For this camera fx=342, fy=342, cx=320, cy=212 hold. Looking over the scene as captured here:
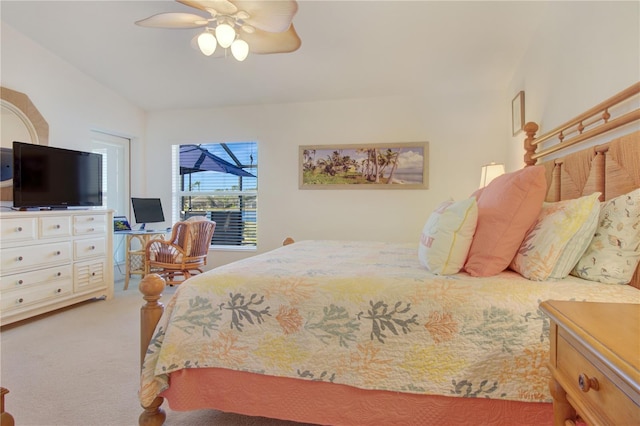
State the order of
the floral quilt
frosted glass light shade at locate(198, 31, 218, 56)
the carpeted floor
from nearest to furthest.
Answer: the floral quilt → the carpeted floor → frosted glass light shade at locate(198, 31, 218, 56)

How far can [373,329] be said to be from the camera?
4.16 ft

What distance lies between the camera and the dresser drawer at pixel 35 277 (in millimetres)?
2684

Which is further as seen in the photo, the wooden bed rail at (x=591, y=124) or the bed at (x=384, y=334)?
the wooden bed rail at (x=591, y=124)

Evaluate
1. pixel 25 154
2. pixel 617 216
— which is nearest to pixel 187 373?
pixel 617 216

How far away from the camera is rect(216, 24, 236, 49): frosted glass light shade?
2.08 metres

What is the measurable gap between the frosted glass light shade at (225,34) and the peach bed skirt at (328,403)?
6.10 feet

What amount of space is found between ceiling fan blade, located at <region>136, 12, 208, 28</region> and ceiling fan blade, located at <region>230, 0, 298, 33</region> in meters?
0.35

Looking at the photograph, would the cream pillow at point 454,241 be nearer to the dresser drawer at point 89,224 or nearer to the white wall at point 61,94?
the dresser drawer at point 89,224

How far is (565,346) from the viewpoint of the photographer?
79 cm

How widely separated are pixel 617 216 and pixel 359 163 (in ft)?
10.0

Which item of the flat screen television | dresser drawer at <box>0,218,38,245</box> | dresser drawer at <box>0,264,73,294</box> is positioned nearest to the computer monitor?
the flat screen television

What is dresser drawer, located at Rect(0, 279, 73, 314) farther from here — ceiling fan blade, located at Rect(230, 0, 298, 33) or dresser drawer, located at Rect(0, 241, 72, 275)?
ceiling fan blade, located at Rect(230, 0, 298, 33)

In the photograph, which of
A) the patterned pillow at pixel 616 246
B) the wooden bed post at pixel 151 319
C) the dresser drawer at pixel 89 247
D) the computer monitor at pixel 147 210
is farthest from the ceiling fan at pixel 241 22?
the computer monitor at pixel 147 210

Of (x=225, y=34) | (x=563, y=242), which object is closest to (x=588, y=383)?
(x=563, y=242)
